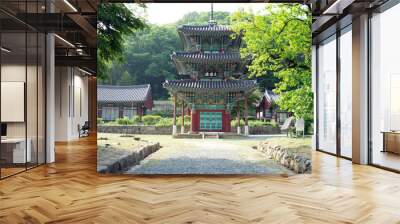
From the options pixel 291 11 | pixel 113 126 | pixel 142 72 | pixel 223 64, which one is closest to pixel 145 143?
pixel 113 126

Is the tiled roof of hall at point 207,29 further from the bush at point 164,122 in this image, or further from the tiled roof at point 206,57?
the bush at point 164,122

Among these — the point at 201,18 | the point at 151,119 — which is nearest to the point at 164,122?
the point at 151,119

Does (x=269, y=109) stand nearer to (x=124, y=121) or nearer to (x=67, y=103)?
(x=124, y=121)

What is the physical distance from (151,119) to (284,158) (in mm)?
1988

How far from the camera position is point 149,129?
5.46 metres

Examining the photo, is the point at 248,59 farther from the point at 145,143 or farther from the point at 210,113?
the point at 145,143

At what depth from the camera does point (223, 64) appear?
19.0 ft

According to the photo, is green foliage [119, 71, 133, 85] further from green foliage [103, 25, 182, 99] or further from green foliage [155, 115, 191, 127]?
green foliage [155, 115, 191, 127]

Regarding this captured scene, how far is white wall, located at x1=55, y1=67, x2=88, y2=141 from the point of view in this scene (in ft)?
39.5

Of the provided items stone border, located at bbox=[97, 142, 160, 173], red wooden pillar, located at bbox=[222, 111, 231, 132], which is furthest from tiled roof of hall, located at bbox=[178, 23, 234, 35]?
stone border, located at bbox=[97, 142, 160, 173]

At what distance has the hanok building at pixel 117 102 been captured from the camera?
5.18 metres

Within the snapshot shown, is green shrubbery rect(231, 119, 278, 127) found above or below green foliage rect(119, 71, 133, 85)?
below

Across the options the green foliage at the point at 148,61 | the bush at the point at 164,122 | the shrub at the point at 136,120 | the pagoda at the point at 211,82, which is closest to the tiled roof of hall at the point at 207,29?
the pagoda at the point at 211,82

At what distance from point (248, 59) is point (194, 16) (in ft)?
3.33
